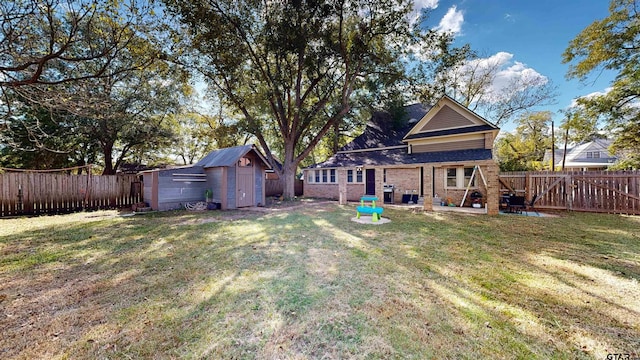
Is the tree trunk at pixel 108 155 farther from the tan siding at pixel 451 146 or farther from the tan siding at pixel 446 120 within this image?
the tan siding at pixel 446 120

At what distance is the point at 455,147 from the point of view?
14086mm

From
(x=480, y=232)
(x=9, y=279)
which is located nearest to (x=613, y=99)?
(x=480, y=232)

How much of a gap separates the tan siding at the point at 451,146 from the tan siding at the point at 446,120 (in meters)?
1.04

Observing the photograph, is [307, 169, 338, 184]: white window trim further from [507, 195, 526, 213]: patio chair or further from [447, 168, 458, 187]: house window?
[507, 195, 526, 213]: patio chair

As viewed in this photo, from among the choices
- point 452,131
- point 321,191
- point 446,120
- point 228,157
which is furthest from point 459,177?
point 228,157

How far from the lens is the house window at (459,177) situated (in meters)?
13.1

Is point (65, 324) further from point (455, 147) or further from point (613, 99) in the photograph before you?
point (613, 99)

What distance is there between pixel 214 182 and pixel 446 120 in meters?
14.4

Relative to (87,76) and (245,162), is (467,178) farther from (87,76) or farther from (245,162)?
(87,76)

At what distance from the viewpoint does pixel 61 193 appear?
1152 cm

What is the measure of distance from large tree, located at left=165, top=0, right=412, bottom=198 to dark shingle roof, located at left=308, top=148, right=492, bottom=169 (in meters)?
3.53

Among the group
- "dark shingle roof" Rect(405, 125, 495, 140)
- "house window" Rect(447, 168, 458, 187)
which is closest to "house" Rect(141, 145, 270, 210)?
"dark shingle roof" Rect(405, 125, 495, 140)

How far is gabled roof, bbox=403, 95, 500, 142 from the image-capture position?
13.5 meters

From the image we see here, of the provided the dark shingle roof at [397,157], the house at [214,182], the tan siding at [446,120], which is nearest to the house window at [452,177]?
the dark shingle roof at [397,157]
